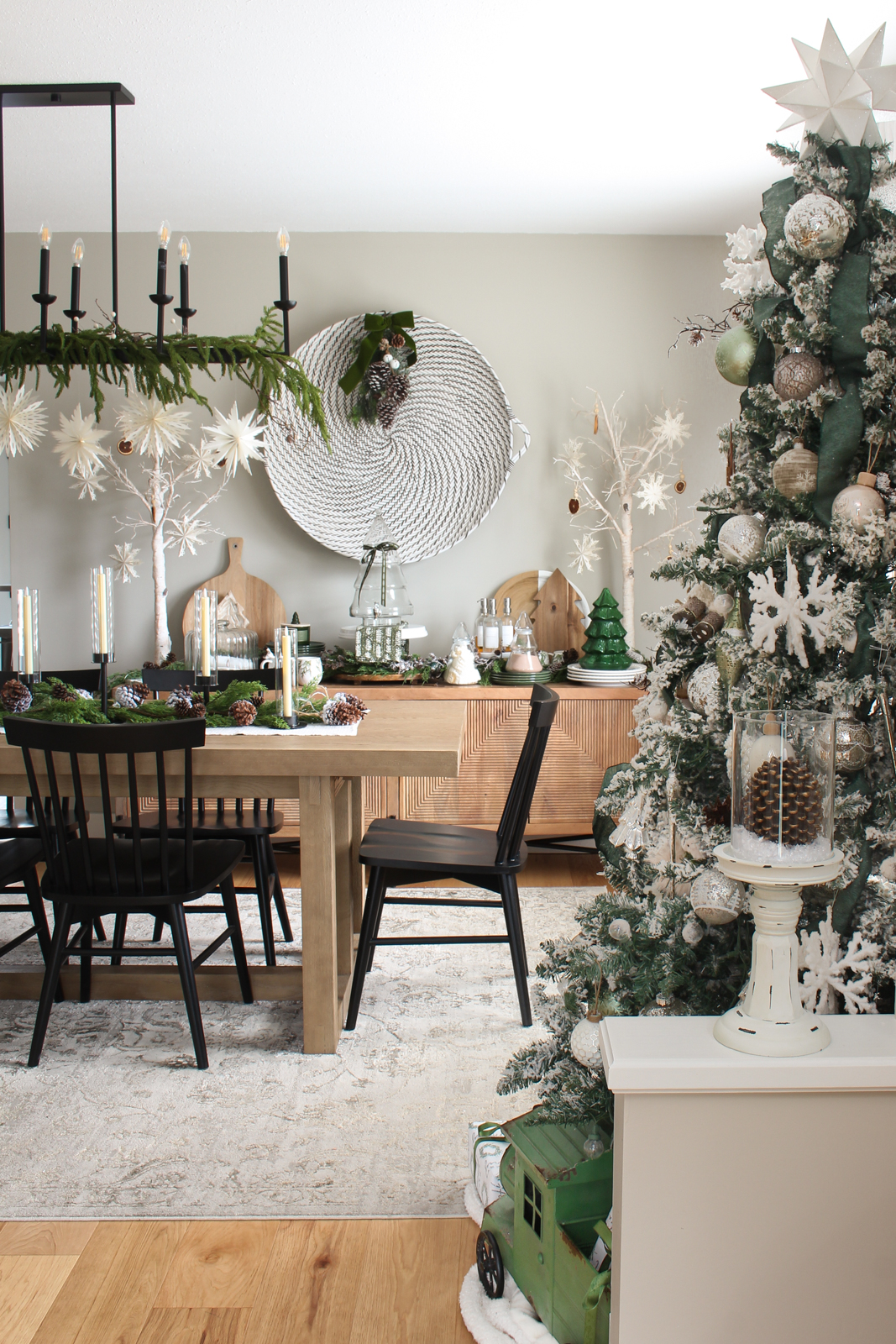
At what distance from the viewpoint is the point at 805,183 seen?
4.31 feet

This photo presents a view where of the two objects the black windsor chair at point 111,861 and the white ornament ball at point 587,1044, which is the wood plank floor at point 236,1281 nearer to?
the white ornament ball at point 587,1044

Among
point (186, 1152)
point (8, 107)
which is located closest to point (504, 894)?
point (186, 1152)

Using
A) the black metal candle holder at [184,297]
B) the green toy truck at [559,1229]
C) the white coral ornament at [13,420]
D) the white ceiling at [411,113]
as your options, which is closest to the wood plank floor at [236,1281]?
the green toy truck at [559,1229]

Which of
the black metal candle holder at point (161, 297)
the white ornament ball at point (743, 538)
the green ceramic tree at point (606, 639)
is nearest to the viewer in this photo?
the white ornament ball at point (743, 538)

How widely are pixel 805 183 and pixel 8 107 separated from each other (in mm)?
2532

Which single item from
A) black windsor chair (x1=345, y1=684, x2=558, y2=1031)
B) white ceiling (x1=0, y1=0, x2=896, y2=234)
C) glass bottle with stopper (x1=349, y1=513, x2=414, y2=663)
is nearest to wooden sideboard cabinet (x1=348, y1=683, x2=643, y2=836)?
glass bottle with stopper (x1=349, y1=513, x2=414, y2=663)

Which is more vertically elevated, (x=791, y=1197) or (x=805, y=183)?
(x=805, y=183)

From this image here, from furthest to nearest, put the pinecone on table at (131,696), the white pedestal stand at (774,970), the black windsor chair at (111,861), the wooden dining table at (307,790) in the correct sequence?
1. the pinecone on table at (131,696)
2. the wooden dining table at (307,790)
3. the black windsor chair at (111,861)
4. the white pedestal stand at (774,970)

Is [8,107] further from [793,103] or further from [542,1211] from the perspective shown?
[542,1211]

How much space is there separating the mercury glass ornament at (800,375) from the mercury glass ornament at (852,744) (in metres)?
0.43

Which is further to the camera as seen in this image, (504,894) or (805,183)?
(504,894)

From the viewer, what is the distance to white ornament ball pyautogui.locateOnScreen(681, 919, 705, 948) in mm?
1410

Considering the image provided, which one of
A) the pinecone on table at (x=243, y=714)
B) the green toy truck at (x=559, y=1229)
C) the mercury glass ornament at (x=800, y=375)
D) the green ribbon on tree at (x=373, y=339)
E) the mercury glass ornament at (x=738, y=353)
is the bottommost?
the green toy truck at (x=559, y=1229)

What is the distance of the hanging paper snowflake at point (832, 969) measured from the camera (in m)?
1.27
